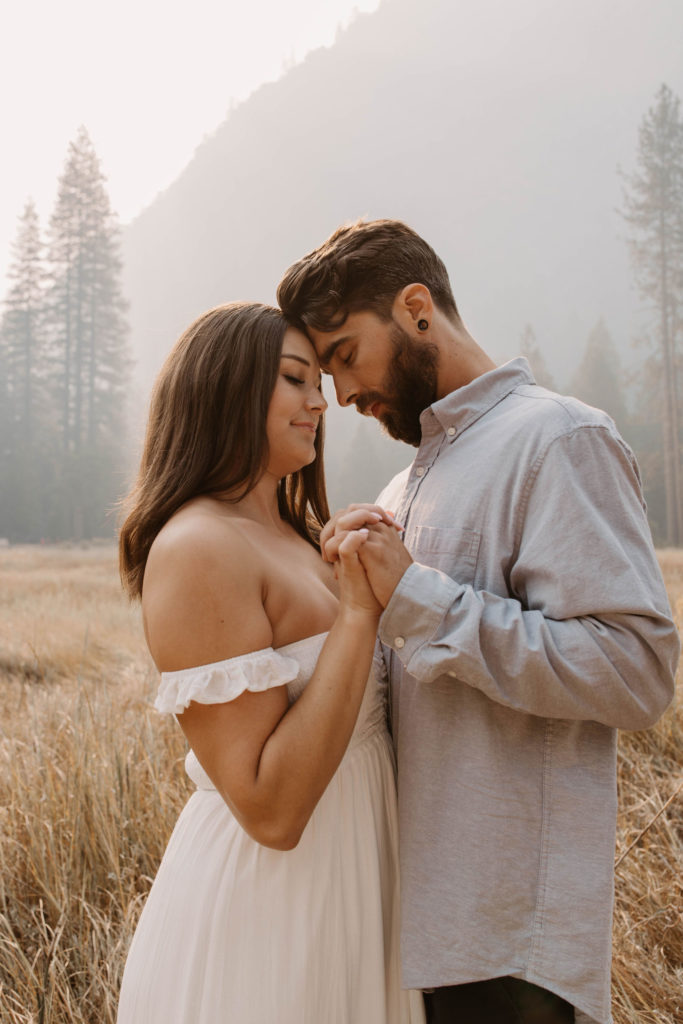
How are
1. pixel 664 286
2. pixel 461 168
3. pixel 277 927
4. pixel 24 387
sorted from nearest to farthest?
pixel 277 927 < pixel 24 387 < pixel 664 286 < pixel 461 168

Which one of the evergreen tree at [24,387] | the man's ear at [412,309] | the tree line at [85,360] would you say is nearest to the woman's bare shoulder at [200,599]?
the man's ear at [412,309]

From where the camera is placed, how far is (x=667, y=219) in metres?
20.5

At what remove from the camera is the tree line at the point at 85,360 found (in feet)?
50.0

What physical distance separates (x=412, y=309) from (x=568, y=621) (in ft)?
2.90

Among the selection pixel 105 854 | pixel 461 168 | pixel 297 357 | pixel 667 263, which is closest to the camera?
pixel 297 357

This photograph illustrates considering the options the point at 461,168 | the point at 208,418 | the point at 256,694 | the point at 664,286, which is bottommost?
the point at 256,694

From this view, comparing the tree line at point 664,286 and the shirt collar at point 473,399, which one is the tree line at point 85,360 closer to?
the tree line at point 664,286

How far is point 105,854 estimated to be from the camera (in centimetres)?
267

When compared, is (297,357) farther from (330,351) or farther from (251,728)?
(251,728)

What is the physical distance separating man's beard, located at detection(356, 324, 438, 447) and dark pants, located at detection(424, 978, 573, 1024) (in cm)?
122

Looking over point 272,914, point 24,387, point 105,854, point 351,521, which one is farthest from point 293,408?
point 24,387

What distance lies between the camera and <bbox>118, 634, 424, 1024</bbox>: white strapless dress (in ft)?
4.04

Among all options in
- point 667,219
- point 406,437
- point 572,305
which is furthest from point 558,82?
point 406,437

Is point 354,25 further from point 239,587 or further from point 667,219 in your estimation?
point 239,587
